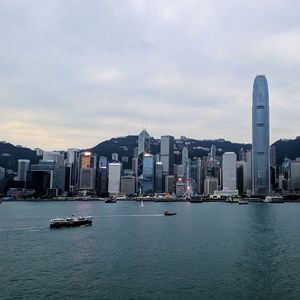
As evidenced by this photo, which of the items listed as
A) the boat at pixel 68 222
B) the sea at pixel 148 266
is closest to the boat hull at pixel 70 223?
the boat at pixel 68 222

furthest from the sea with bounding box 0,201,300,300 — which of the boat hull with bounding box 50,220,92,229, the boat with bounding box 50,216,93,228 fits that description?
the boat with bounding box 50,216,93,228

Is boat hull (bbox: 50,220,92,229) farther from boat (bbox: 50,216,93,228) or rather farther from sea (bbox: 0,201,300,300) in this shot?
sea (bbox: 0,201,300,300)

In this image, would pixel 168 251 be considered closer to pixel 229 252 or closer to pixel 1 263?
pixel 229 252

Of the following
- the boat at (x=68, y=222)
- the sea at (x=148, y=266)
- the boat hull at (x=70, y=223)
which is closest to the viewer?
the sea at (x=148, y=266)

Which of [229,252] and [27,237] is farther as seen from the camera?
[27,237]

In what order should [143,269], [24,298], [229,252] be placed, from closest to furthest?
[24,298] → [143,269] → [229,252]

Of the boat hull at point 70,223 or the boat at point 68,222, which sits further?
the boat at point 68,222

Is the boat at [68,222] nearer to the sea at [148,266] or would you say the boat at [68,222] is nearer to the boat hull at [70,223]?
the boat hull at [70,223]

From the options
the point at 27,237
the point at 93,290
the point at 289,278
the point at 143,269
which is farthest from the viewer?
the point at 27,237

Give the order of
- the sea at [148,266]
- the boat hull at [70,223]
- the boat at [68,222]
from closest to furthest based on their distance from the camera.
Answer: the sea at [148,266], the boat hull at [70,223], the boat at [68,222]

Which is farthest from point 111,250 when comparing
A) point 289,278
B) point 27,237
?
point 289,278

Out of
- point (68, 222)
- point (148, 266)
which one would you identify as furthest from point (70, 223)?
point (148, 266)
